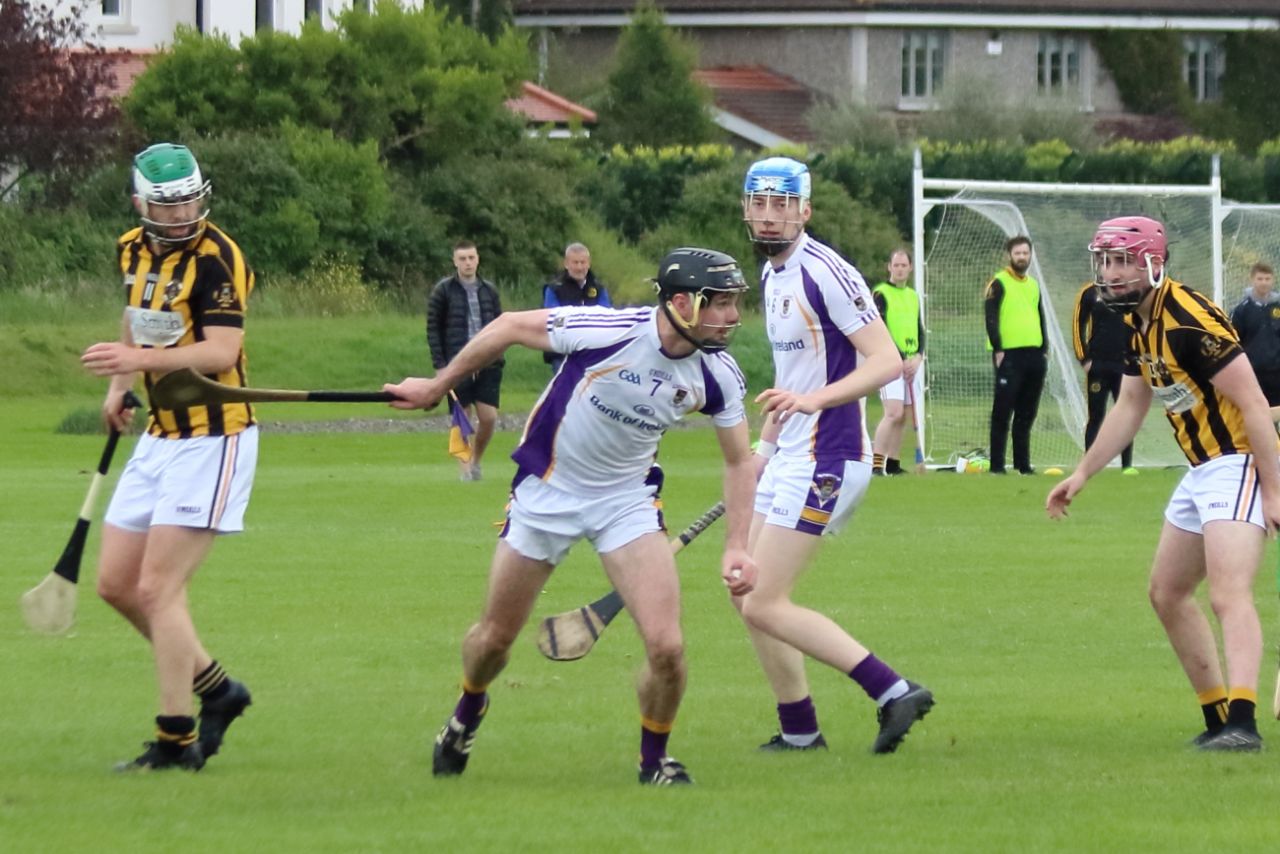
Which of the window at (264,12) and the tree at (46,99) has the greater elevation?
the window at (264,12)

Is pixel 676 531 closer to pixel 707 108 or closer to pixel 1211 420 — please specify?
pixel 1211 420

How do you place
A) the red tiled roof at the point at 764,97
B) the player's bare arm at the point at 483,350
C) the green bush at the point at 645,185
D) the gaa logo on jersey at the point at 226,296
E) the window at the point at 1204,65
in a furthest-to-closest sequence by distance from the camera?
1. the window at the point at 1204,65
2. the red tiled roof at the point at 764,97
3. the green bush at the point at 645,185
4. the gaa logo on jersey at the point at 226,296
5. the player's bare arm at the point at 483,350

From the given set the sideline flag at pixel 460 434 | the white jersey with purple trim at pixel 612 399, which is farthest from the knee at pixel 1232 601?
the sideline flag at pixel 460 434

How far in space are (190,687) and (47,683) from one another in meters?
2.21

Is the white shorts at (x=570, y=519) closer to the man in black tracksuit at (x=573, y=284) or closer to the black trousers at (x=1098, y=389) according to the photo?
the man in black tracksuit at (x=573, y=284)

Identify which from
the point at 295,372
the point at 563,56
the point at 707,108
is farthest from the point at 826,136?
the point at 295,372

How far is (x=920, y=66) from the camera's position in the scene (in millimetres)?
69750

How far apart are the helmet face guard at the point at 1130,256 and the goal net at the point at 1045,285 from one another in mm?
15892

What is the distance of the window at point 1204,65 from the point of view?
7238cm

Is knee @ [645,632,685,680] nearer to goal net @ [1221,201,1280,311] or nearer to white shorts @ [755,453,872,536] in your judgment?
white shorts @ [755,453,872,536]

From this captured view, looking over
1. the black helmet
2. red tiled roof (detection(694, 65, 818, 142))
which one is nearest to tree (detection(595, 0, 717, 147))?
red tiled roof (detection(694, 65, 818, 142))

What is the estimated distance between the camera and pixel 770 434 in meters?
9.36

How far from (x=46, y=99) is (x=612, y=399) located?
30.3m

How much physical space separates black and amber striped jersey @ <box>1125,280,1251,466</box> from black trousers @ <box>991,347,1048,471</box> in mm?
13299
